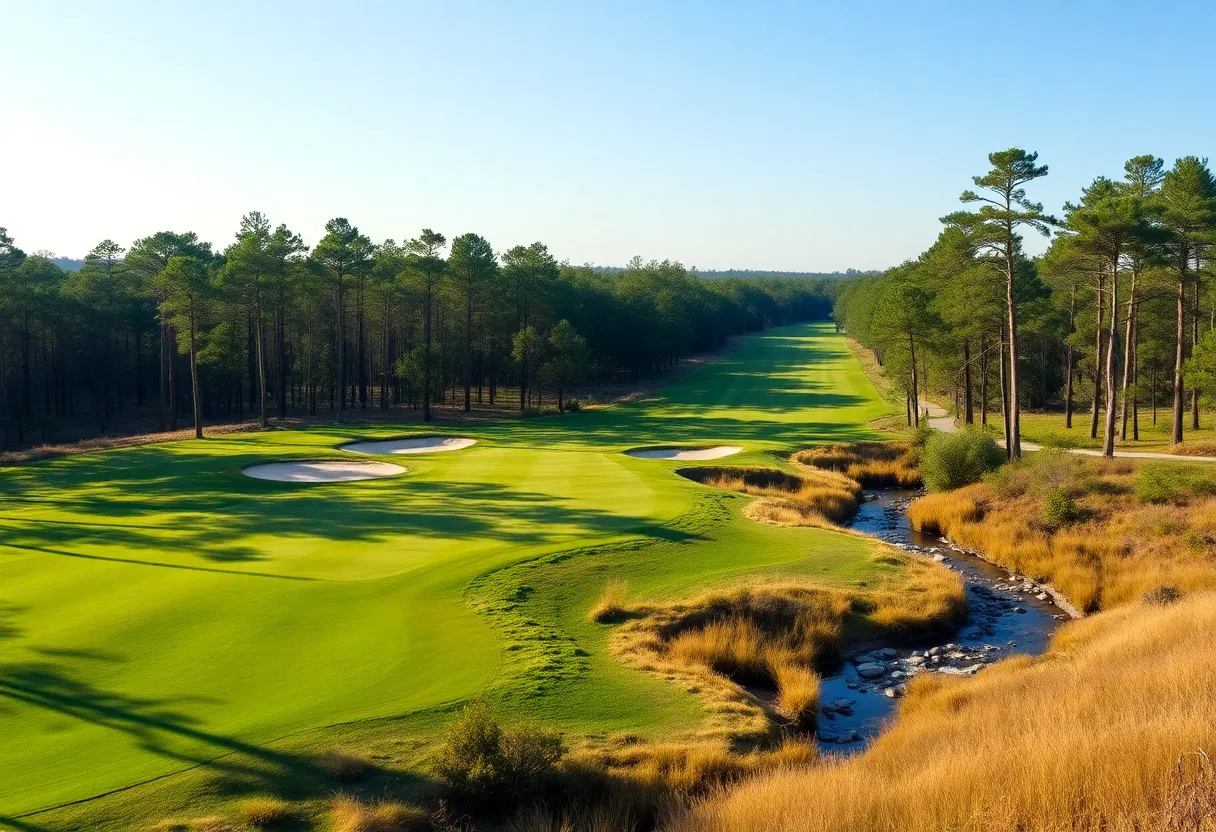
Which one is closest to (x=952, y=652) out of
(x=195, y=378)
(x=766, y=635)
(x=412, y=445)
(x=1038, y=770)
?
(x=766, y=635)

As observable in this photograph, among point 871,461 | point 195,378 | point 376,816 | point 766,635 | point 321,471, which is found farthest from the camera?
point 195,378

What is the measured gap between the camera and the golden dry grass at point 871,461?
41.4 metres

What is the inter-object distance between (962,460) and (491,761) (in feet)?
98.6

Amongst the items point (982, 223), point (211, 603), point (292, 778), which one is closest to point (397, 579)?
point (211, 603)

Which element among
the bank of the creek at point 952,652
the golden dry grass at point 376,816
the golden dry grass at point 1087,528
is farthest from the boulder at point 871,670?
the golden dry grass at point 376,816

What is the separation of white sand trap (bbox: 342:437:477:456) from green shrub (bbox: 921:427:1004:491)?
24.0m

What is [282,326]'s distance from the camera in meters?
59.6

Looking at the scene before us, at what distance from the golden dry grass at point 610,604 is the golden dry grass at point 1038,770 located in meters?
6.74

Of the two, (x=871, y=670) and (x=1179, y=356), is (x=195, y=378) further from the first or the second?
A: (x=1179, y=356)

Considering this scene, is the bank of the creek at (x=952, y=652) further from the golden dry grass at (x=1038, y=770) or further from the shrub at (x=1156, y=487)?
the shrub at (x=1156, y=487)

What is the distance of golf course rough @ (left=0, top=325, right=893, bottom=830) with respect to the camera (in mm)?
11312

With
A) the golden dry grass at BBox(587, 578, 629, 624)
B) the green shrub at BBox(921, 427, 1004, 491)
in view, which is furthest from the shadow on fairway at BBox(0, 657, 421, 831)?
the green shrub at BBox(921, 427, 1004, 491)

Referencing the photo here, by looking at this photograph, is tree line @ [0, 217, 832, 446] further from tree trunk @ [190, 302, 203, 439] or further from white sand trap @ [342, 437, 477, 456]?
white sand trap @ [342, 437, 477, 456]

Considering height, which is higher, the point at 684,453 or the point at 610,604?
the point at 684,453
